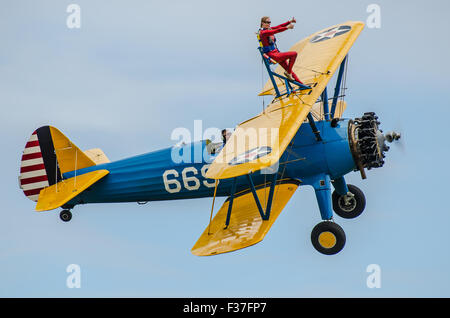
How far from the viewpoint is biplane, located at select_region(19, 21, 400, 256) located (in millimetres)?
12461

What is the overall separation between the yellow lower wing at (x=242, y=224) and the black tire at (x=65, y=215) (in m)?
3.69

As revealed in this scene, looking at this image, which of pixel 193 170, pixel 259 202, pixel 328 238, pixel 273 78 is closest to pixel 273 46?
pixel 273 78

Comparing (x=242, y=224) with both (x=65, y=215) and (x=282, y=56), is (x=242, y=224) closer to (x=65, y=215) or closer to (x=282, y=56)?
(x=282, y=56)

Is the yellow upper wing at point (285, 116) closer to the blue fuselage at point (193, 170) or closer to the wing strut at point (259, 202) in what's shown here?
the blue fuselage at point (193, 170)

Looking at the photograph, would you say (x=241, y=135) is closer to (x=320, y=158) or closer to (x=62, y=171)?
(x=320, y=158)

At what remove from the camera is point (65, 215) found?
15.8m

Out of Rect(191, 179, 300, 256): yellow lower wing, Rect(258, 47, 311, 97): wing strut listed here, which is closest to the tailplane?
Rect(191, 179, 300, 256): yellow lower wing

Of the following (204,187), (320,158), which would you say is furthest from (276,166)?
(204,187)

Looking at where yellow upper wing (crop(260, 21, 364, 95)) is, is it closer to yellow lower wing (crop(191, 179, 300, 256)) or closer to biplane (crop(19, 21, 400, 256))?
biplane (crop(19, 21, 400, 256))

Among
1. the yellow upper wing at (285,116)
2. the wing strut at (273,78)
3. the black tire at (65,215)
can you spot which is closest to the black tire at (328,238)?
the yellow upper wing at (285,116)

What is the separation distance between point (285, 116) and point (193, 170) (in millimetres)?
2761

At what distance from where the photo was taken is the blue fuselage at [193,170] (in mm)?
13562

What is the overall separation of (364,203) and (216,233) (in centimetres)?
345

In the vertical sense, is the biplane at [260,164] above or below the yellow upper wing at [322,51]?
below
